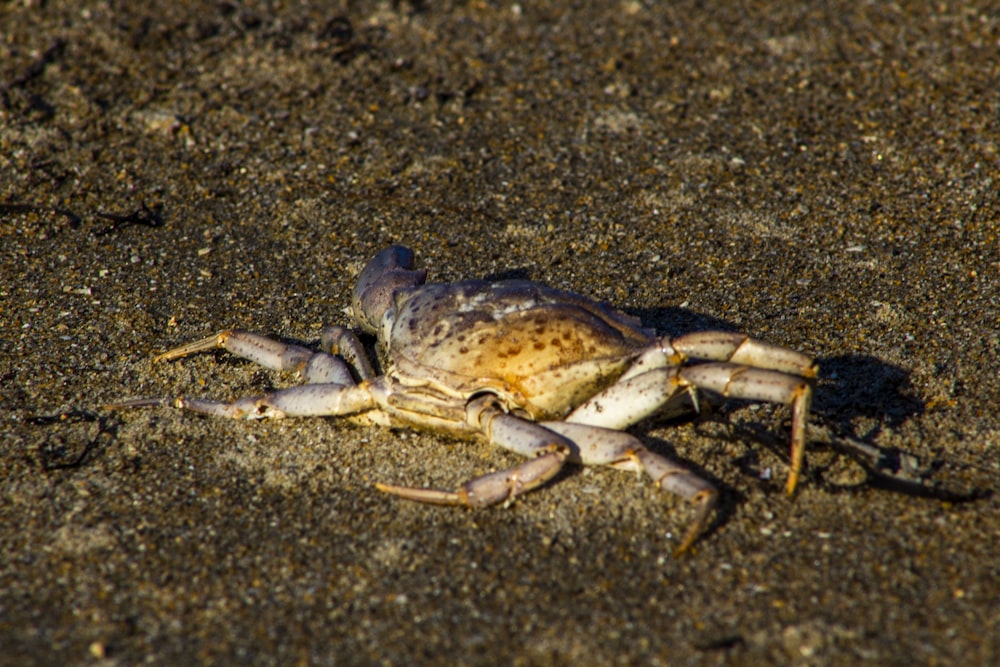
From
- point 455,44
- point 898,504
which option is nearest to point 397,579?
point 898,504

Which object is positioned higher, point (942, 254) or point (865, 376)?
point (942, 254)

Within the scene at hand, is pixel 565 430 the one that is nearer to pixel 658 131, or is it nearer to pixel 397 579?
pixel 397 579

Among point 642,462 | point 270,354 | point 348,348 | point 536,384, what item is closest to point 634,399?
point 642,462

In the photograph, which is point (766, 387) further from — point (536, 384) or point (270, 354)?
point (270, 354)

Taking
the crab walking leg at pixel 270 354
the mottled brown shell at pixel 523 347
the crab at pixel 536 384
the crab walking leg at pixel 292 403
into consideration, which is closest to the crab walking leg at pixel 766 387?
the crab at pixel 536 384

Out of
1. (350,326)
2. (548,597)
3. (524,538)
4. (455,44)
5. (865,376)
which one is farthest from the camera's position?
(455,44)

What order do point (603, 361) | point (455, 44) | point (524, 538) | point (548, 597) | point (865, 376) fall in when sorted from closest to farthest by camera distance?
point (548, 597) → point (524, 538) → point (603, 361) → point (865, 376) → point (455, 44)
